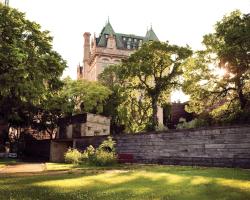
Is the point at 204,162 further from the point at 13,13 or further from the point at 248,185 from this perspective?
the point at 13,13

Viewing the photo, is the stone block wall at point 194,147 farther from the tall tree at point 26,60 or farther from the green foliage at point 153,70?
the green foliage at point 153,70

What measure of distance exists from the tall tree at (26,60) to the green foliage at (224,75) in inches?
612

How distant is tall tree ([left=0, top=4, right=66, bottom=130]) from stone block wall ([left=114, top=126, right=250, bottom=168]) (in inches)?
354

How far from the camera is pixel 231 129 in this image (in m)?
24.3

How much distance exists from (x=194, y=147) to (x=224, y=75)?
13921 mm

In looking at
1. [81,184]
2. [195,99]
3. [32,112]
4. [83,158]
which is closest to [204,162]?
[83,158]

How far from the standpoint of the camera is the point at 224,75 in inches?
1503

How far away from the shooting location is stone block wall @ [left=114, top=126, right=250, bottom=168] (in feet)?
78.0

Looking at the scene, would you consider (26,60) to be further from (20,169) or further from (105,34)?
(105,34)

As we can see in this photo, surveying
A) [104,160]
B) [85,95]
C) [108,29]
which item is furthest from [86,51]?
[104,160]

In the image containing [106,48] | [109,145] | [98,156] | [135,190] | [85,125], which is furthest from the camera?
[106,48]

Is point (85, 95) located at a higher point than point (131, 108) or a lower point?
higher

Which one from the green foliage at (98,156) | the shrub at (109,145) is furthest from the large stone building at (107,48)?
the green foliage at (98,156)

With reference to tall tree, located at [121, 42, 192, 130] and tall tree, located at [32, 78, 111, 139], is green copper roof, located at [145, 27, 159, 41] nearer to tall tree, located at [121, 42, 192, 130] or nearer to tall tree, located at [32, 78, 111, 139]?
tall tree, located at [32, 78, 111, 139]
